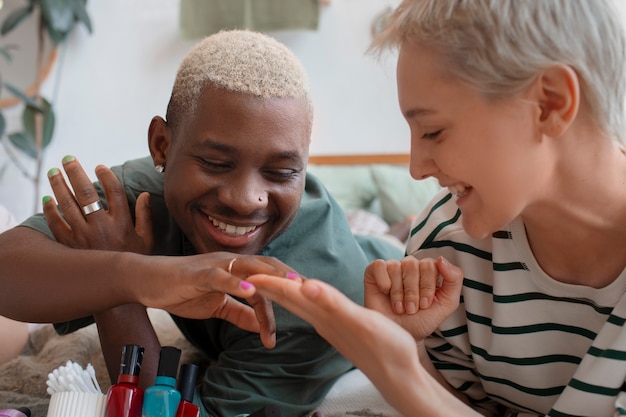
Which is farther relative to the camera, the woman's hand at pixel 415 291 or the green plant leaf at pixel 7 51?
the green plant leaf at pixel 7 51

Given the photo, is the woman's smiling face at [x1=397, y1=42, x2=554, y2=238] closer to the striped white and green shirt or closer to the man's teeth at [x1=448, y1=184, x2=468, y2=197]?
the man's teeth at [x1=448, y1=184, x2=468, y2=197]

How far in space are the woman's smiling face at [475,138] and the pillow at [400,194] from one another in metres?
1.77

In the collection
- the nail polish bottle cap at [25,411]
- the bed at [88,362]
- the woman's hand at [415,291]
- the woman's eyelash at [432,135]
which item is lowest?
the bed at [88,362]

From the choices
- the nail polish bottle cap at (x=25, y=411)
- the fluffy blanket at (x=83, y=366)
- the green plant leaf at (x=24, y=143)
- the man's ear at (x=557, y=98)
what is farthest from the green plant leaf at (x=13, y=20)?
the man's ear at (x=557, y=98)

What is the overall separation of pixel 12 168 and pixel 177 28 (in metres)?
1.00

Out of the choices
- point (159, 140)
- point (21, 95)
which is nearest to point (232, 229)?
point (159, 140)

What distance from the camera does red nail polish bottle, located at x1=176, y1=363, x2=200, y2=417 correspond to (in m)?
0.81

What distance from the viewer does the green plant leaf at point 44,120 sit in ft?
10.00

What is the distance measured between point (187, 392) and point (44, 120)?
2.52 meters

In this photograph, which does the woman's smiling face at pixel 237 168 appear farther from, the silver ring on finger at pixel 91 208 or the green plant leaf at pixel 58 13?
the green plant leaf at pixel 58 13

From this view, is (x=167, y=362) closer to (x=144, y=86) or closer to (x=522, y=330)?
(x=522, y=330)

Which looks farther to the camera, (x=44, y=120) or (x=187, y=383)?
(x=44, y=120)

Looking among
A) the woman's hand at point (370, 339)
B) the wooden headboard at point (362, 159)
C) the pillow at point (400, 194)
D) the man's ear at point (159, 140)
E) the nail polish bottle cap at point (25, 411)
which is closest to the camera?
the woman's hand at point (370, 339)

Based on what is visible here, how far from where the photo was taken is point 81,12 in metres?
3.03
